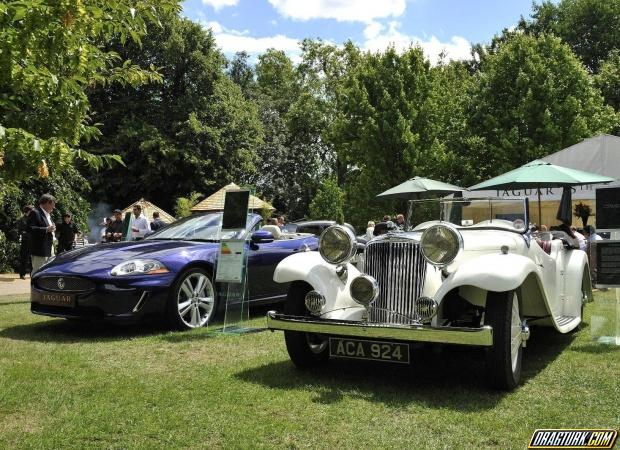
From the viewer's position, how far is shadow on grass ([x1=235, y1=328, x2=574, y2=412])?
4406 mm

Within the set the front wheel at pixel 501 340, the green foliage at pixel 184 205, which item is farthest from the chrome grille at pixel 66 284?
the green foliage at pixel 184 205

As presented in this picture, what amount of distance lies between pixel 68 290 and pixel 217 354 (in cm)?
202

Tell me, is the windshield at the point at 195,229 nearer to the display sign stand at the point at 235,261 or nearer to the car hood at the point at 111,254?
the car hood at the point at 111,254

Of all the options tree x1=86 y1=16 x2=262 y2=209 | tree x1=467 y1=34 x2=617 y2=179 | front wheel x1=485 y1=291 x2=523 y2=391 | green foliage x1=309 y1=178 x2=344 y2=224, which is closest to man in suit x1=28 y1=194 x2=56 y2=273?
front wheel x1=485 y1=291 x2=523 y2=391

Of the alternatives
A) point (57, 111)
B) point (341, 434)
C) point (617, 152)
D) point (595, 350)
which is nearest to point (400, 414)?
point (341, 434)

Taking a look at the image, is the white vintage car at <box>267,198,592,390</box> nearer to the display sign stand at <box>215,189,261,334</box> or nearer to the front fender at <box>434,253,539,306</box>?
the front fender at <box>434,253,539,306</box>

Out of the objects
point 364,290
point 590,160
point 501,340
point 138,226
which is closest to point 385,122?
point 590,160

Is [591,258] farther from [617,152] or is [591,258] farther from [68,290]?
[68,290]

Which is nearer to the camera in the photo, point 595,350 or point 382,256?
point 382,256

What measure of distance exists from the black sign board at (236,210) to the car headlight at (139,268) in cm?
102

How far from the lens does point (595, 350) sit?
19.9 ft

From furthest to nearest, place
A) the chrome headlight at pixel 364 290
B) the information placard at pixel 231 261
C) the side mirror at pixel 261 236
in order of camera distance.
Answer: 1. the side mirror at pixel 261 236
2. the information placard at pixel 231 261
3. the chrome headlight at pixel 364 290

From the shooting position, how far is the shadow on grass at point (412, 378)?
4406 mm

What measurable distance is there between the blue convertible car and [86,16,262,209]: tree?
23635 millimetres
